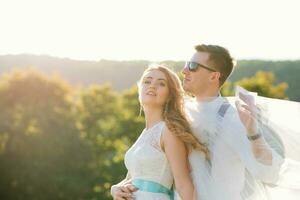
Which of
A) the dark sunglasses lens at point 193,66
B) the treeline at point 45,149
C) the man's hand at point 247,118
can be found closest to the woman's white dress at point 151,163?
the dark sunglasses lens at point 193,66

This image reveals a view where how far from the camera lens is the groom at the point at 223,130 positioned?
6.28 meters

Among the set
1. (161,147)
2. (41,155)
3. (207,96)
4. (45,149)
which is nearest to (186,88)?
(207,96)

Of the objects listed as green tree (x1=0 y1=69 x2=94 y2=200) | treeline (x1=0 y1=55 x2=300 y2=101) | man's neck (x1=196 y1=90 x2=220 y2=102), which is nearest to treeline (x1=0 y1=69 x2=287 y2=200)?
green tree (x1=0 y1=69 x2=94 y2=200)

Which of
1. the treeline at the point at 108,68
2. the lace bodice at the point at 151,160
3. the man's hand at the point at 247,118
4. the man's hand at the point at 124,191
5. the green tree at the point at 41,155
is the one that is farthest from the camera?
the treeline at the point at 108,68

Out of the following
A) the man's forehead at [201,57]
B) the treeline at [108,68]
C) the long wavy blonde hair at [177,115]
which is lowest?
the treeline at [108,68]

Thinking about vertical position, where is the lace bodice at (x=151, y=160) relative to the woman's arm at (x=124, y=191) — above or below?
above

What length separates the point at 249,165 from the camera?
630 cm

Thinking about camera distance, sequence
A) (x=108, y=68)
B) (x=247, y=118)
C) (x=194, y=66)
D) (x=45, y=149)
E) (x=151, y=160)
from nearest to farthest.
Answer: (x=247, y=118) < (x=151, y=160) < (x=194, y=66) < (x=45, y=149) < (x=108, y=68)

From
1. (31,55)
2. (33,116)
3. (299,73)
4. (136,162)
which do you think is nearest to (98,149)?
(33,116)

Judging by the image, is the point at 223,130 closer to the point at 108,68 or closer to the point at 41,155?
the point at 41,155

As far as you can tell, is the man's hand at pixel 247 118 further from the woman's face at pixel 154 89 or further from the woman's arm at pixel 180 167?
the woman's face at pixel 154 89

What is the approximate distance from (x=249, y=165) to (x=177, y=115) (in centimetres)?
86

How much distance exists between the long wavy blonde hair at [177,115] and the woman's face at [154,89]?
40 millimetres

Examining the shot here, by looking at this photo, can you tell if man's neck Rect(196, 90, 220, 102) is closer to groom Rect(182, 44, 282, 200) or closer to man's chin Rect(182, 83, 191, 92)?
groom Rect(182, 44, 282, 200)
